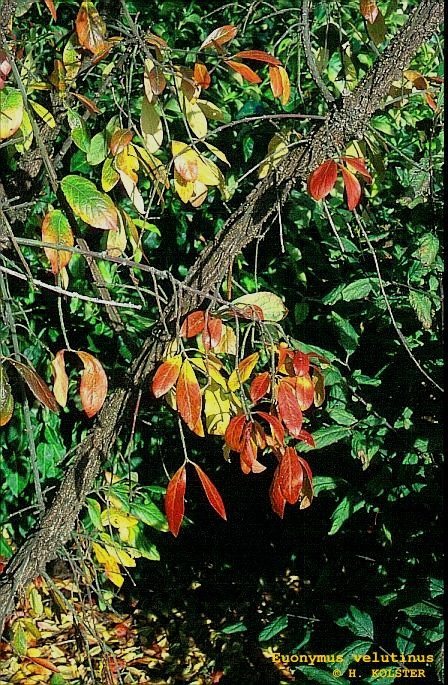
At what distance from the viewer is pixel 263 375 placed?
153 cm

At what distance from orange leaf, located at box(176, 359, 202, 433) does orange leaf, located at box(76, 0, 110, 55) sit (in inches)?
31.9

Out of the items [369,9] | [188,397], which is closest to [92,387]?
[188,397]

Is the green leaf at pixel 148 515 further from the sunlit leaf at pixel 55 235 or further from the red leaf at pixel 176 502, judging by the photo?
the sunlit leaf at pixel 55 235

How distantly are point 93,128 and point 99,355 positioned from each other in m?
0.74

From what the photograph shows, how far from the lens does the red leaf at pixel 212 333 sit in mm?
1492

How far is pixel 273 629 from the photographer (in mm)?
1979

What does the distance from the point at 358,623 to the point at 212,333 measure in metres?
0.76

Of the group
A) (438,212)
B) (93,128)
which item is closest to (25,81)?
(93,128)

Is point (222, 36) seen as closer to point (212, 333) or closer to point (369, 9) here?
point (369, 9)

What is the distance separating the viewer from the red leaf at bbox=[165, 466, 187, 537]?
1394 millimetres

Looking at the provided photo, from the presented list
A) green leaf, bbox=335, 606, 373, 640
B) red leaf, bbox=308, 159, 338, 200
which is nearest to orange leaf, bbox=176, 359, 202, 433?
red leaf, bbox=308, 159, 338, 200

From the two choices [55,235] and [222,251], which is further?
[222,251]

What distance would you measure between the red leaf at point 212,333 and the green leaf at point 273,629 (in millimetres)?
833

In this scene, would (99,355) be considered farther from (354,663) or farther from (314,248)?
(354,663)
